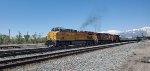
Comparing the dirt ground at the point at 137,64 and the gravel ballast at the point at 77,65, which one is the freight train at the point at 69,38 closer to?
the dirt ground at the point at 137,64

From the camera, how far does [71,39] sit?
151ft

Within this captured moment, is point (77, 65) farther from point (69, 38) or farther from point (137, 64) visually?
point (69, 38)

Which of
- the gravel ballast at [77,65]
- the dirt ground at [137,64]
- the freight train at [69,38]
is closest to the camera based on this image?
the gravel ballast at [77,65]

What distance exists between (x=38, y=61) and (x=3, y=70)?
4.89 metres

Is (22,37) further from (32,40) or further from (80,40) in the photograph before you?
(80,40)

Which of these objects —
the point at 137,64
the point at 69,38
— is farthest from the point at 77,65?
the point at 69,38

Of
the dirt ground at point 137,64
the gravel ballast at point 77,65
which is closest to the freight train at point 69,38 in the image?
the dirt ground at point 137,64

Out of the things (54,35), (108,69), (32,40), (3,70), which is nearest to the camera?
(3,70)

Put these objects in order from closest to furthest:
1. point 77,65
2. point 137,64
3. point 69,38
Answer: point 77,65 → point 137,64 → point 69,38

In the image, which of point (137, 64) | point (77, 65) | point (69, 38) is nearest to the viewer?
point (77, 65)

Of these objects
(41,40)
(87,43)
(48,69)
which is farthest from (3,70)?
(41,40)

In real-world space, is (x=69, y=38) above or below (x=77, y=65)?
above

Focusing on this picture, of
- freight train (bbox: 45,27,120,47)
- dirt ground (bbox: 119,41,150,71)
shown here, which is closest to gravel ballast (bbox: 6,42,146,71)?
dirt ground (bbox: 119,41,150,71)

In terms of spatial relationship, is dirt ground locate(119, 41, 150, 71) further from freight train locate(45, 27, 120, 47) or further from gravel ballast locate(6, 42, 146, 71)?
freight train locate(45, 27, 120, 47)
